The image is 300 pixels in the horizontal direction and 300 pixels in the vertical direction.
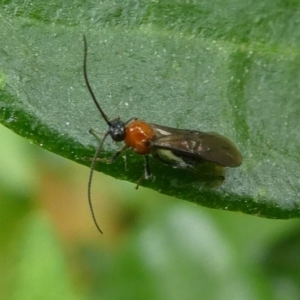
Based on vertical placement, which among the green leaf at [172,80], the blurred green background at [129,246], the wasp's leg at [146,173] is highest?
the green leaf at [172,80]


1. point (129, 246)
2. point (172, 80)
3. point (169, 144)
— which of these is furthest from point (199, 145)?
point (129, 246)

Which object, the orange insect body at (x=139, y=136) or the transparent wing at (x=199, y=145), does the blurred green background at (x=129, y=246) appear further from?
the orange insect body at (x=139, y=136)

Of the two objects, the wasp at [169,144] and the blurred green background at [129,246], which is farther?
the blurred green background at [129,246]

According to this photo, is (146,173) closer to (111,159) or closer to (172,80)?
(111,159)

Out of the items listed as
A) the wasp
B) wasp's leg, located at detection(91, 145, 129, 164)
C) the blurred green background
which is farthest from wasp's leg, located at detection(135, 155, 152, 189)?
the blurred green background

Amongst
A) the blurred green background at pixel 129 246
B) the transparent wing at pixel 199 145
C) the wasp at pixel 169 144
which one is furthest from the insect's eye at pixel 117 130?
the blurred green background at pixel 129 246

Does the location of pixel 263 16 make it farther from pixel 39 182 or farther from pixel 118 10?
pixel 39 182
